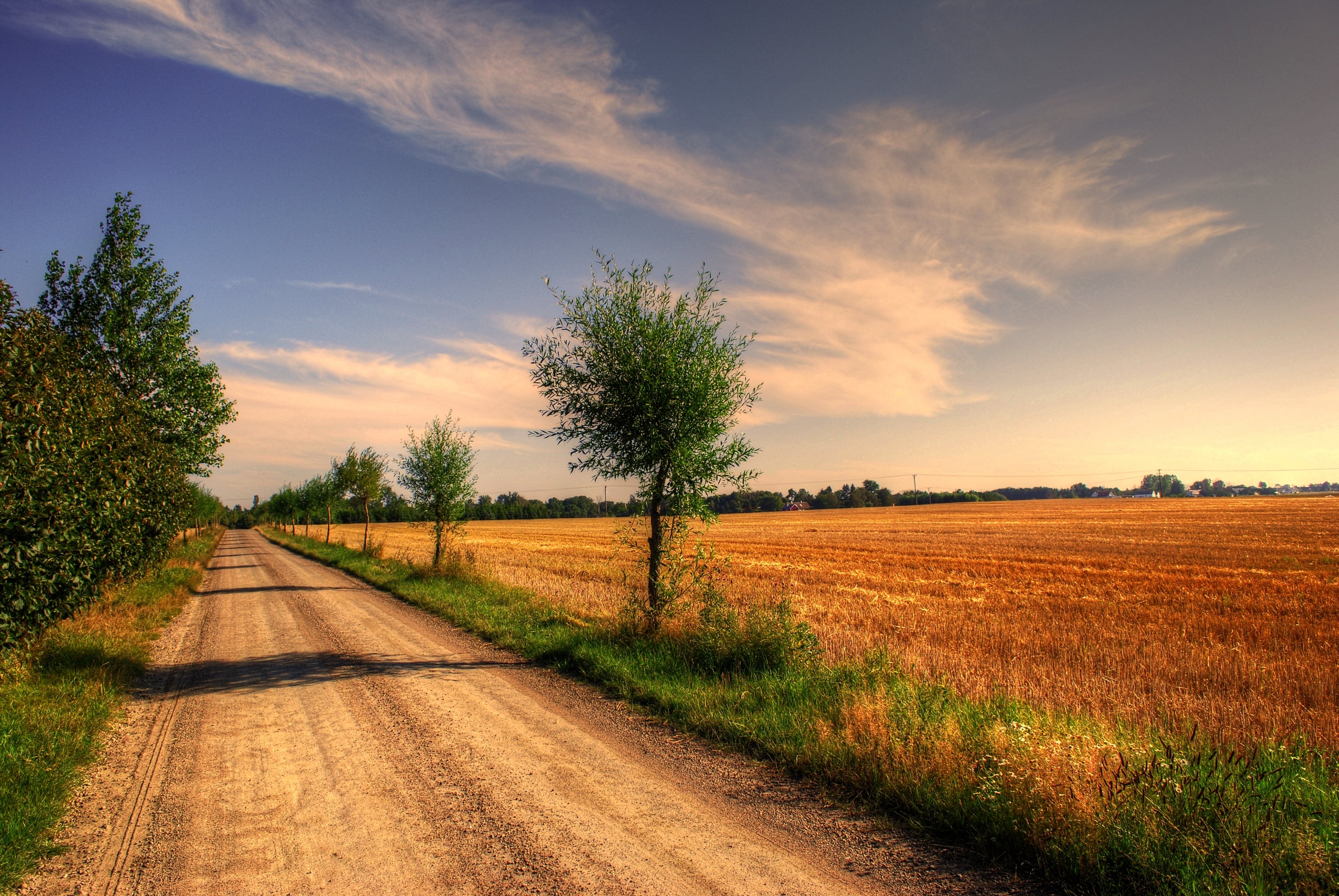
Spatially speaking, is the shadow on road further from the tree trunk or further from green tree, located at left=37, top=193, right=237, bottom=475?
green tree, located at left=37, top=193, right=237, bottom=475

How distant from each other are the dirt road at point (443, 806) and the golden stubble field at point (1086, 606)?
4.21m

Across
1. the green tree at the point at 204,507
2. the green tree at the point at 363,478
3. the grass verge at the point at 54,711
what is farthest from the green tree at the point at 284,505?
the grass verge at the point at 54,711

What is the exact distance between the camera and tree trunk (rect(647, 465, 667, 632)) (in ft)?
37.7

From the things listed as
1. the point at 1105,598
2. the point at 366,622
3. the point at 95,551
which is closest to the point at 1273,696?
the point at 1105,598

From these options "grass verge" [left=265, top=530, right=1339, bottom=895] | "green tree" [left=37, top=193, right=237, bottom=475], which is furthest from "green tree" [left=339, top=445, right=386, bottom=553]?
"grass verge" [left=265, top=530, right=1339, bottom=895]

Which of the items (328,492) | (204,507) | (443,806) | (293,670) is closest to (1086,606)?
(443,806)

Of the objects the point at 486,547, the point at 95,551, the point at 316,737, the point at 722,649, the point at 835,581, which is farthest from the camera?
the point at 486,547

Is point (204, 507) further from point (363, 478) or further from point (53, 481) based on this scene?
point (53, 481)

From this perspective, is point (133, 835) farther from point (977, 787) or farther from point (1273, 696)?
point (1273, 696)

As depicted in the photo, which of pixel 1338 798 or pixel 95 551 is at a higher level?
pixel 95 551

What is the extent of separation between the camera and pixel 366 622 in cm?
1490

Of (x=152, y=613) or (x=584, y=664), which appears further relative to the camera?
(x=152, y=613)

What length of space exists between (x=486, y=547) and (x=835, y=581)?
28.1m

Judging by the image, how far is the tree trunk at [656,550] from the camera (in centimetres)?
1148
